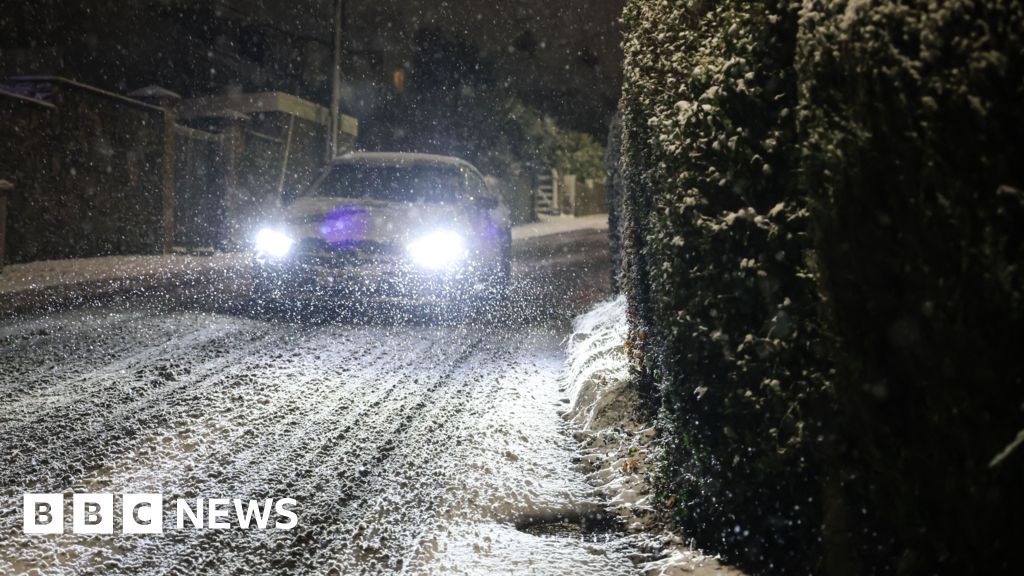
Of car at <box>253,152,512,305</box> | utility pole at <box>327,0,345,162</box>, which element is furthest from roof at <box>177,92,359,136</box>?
car at <box>253,152,512,305</box>

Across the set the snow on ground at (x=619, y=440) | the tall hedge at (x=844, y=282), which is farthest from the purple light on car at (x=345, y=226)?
the tall hedge at (x=844, y=282)

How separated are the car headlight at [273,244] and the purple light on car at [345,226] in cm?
39

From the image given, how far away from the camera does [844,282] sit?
245cm

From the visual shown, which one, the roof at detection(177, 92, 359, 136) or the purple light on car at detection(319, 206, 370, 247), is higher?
the roof at detection(177, 92, 359, 136)

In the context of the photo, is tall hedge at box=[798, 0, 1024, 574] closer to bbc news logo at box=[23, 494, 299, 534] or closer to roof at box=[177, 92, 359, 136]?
bbc news logo at box=[23, 494, 299, 534]

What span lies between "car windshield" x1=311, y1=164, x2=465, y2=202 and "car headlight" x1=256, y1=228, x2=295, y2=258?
98 centimetres

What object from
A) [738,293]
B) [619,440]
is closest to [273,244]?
[619,440]

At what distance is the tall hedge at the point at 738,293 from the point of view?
9.64 feet

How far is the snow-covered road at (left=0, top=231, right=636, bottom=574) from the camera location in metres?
3.47

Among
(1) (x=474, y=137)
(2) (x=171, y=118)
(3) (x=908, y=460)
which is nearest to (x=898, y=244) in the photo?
(3) (x=908, y=460)

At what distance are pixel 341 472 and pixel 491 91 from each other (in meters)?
29.9

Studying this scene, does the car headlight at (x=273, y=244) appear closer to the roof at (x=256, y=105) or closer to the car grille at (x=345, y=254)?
the car grille at (x=345, y=254)

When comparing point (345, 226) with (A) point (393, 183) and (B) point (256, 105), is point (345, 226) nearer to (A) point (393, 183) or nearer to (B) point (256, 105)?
(A) point (393, 183)

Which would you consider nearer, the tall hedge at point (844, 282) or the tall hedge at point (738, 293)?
the tall hedge at point (844, 282)
